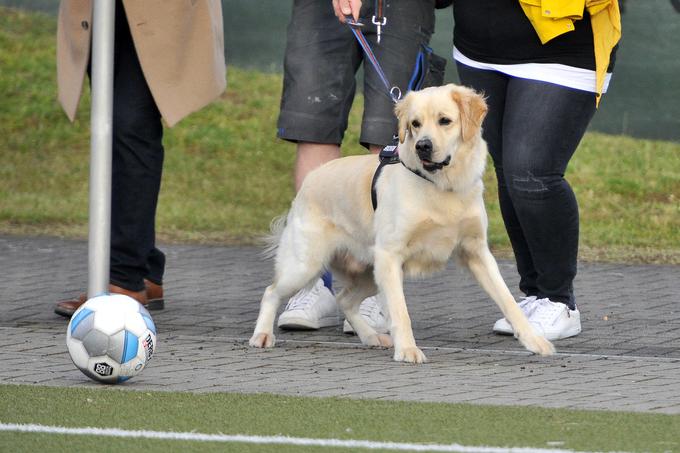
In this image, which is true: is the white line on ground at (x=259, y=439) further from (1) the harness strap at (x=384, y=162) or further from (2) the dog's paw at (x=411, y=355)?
(1) the harness strap at (x=384, y=162)

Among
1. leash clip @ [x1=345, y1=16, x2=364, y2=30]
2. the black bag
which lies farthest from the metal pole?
the black bag

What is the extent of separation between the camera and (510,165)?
21.0ft

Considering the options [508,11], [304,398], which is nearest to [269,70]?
[508,11]

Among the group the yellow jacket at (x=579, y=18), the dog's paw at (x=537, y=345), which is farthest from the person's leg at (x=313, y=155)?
the dog's paw at (x=537, y=345)

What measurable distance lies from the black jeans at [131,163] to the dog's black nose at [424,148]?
1.68 meters

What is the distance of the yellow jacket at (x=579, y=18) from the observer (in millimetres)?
6098

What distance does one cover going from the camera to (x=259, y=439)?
14.1 feet

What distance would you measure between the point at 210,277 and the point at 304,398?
3552mm

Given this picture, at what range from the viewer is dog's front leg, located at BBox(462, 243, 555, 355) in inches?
235

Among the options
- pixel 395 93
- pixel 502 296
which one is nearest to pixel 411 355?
pixel 502 296

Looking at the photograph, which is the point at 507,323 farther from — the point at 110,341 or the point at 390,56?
the point at 110,341

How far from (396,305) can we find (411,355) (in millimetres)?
244

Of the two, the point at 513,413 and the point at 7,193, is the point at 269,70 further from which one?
the point at 513,413

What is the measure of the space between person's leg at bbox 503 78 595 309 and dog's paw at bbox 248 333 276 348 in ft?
4.28
